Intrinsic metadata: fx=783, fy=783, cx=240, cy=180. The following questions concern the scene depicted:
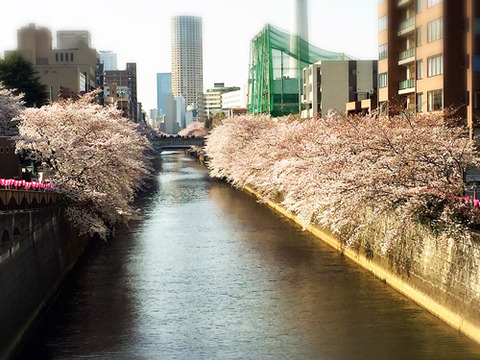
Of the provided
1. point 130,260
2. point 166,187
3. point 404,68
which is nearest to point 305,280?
point 130,260

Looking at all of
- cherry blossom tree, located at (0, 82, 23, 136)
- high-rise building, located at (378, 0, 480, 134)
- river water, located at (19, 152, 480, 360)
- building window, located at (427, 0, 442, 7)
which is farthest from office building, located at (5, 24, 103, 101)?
river water, located at (19, 152, 480, 360)

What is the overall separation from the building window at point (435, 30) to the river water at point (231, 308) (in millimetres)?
16331

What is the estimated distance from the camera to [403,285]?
32.3 metres

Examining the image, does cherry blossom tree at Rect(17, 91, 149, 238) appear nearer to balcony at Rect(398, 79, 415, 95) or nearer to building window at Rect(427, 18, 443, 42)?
building window at Rect(427, 18, 443, 42)

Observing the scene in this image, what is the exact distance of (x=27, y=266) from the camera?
2789 cm

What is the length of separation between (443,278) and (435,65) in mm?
28842

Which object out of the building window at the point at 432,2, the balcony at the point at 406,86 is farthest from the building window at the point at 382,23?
the building window at the point at 432,2

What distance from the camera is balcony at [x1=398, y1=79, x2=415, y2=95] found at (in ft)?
191

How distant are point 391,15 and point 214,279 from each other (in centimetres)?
3264

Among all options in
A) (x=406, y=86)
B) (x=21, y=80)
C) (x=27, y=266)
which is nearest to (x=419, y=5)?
(x=406, y=86)

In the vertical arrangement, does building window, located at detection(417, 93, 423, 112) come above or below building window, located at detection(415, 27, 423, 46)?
below

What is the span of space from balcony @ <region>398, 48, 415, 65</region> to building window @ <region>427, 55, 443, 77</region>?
12.1 ft

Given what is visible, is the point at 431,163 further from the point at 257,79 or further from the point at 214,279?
the point at 257,79

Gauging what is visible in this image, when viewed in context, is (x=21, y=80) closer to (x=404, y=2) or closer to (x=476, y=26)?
(x=404, y=2)
